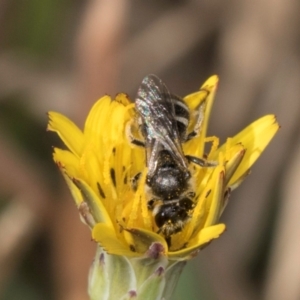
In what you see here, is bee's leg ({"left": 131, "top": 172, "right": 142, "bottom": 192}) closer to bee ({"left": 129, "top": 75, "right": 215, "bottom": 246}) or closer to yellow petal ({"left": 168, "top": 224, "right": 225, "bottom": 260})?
bee ({"left": 129, "top": 75, "right": 215, "bottom": 246})

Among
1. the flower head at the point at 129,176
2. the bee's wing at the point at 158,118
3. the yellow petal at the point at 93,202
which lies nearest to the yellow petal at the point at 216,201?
the flower head at the point at 129,176

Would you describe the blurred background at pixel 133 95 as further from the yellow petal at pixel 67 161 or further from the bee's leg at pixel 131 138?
the yellow petal at pixel 67 161

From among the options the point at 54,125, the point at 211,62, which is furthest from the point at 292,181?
the point at 54,125

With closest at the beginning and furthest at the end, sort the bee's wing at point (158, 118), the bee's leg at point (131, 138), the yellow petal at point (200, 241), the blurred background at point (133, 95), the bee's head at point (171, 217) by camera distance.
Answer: the yellow petal at point (200, 241)
the bee's head at point (171, 217)
the bee's wing at point (158, 118)
the bee's leg at point (131, 138)
the blurred background at point (133, 95)

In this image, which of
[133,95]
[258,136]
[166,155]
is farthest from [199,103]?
[133,95]

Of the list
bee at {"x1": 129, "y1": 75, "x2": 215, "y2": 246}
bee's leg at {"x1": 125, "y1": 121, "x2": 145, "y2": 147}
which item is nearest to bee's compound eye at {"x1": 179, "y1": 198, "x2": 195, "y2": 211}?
bee at {"x1": 129, "y1": 75, "x2": 215, "y2": 246}

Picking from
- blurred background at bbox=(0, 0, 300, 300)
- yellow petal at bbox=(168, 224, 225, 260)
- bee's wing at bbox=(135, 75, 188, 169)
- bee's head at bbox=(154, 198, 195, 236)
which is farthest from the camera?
blurred background at bbox=(0, 0, 300, 300)
